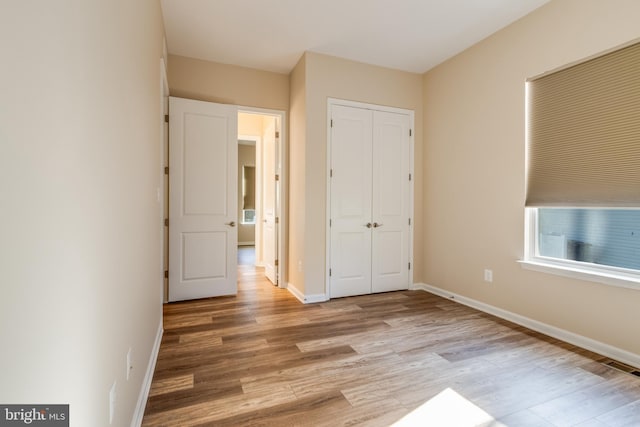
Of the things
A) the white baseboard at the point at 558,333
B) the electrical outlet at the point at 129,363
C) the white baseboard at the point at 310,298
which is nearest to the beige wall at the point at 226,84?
the white baseboard at the point at 310,298

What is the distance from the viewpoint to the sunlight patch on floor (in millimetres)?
1622

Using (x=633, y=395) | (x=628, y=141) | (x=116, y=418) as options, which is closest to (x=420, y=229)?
(x=628, y=141)

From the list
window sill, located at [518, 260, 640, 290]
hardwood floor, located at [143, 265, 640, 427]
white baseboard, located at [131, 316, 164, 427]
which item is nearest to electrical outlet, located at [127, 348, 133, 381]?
white baseboard, located at [131, 316, 164, 427]

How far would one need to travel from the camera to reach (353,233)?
155 inches

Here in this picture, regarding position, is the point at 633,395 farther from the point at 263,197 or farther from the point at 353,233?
the point at 263,197

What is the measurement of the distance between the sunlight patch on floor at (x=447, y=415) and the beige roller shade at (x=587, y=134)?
1905 millimetres

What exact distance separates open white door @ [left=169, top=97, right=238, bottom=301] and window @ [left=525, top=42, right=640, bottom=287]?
3351mm

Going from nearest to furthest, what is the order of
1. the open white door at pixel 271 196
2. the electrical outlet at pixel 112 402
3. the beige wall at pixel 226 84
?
1. the electrical outlet at pixel 112 402
2. the beige wall at pixel 226 84
3. the open white door at pixel 271 196

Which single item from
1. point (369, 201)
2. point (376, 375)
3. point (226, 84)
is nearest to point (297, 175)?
point (369, 201)

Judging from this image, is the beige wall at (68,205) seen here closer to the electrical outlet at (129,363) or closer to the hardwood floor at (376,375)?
the electrical outlet at (129,363)

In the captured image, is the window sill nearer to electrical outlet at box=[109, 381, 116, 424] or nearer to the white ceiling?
the white ceiling

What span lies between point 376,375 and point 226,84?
12.4ft

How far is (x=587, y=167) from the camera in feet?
8.16

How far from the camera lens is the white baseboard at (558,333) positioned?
225cm
